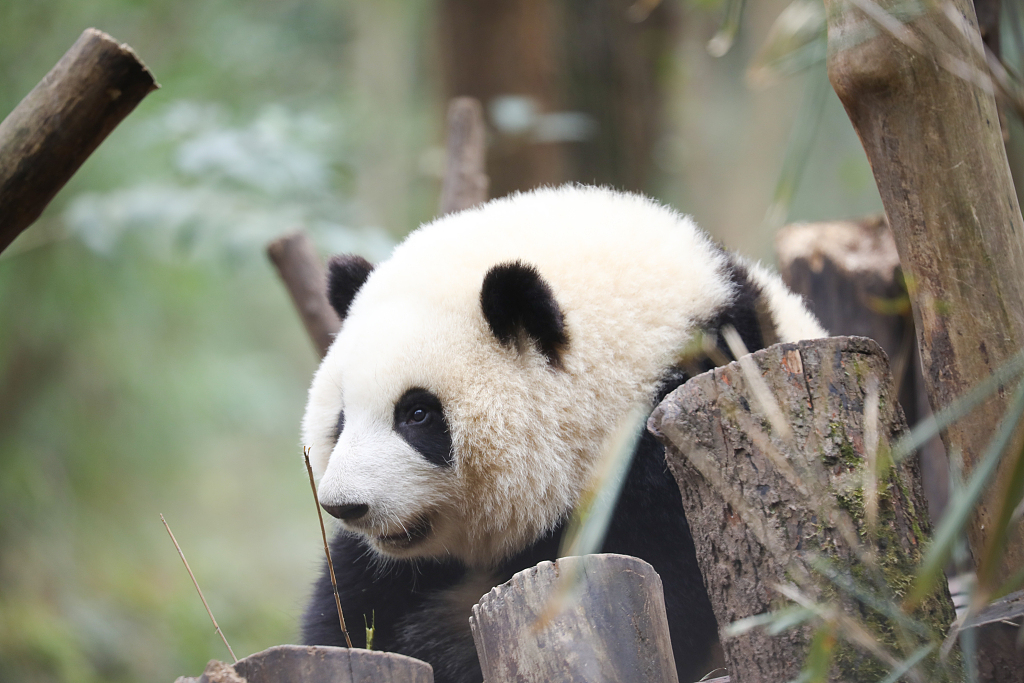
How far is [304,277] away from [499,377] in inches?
61.9

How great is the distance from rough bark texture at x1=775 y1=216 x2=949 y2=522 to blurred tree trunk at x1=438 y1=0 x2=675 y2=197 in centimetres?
170

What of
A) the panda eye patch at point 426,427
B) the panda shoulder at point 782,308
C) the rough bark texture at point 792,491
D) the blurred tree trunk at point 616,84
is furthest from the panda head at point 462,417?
the blurred tree trunk at point 616,84

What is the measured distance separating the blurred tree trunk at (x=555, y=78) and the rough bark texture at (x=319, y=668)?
352 cm

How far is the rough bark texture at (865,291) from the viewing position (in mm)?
3021

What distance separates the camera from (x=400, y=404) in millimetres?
2014

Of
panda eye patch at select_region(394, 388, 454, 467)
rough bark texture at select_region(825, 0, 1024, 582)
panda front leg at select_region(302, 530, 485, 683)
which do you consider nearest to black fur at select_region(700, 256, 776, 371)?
rough bark texture at select_region(825, 0, 1024, 582)

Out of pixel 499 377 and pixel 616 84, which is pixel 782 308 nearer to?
pixel 499 377

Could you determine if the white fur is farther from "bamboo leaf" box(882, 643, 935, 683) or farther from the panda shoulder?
"bamboo leaf" box(882, 643, 935, 683)

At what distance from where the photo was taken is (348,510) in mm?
1887

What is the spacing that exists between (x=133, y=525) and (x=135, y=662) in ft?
3.71

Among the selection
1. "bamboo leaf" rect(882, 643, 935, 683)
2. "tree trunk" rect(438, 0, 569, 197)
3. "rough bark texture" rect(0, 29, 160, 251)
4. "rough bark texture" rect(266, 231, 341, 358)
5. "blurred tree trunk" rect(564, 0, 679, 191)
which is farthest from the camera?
"blurred tree trunk" rect(564, 0, 679, 191)

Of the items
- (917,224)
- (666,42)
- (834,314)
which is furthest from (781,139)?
(917,224)

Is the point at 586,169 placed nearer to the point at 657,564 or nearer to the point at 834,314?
the point at 834,314

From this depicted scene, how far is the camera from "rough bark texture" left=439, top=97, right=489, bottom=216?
3.46 m
